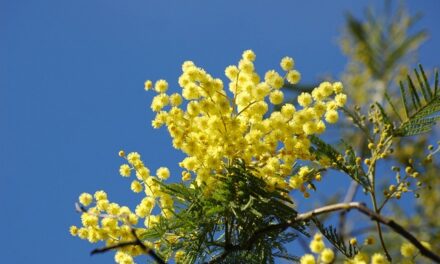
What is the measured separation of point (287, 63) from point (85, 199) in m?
1.17

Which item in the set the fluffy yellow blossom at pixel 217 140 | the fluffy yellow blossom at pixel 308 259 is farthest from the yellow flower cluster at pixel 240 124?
the fluffy yellow blossom at pixel 308 259

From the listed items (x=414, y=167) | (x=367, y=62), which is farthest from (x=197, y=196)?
(x=367, y=62)

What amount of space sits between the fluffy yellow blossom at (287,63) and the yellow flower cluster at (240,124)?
17 centimetres

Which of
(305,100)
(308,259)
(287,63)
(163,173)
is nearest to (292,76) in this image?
(287,63)

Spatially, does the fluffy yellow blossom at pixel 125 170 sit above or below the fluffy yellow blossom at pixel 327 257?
above

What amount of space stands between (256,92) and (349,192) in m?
3.35

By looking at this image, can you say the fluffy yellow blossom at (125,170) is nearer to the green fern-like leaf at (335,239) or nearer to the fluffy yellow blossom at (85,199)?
the fluffy yellow blossom at (85,199)

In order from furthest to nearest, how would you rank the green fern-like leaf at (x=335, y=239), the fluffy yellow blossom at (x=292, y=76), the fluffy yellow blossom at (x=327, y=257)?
the fluffy yellow blossom at (x=292, y=76) < the green fern-like leaf at (x=335, y=239) < the fluffy yellow blossom at (x=327, y=257)

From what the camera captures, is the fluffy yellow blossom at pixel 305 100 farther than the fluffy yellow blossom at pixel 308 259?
Yes

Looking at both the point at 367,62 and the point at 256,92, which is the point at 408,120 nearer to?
the point at 256,92

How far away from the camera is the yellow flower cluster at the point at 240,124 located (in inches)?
88.4

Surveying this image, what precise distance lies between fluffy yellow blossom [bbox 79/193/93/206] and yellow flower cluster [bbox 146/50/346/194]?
1.44 feet

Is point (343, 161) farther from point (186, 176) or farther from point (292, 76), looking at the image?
point (186, 176)

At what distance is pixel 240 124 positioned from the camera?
233 cm
